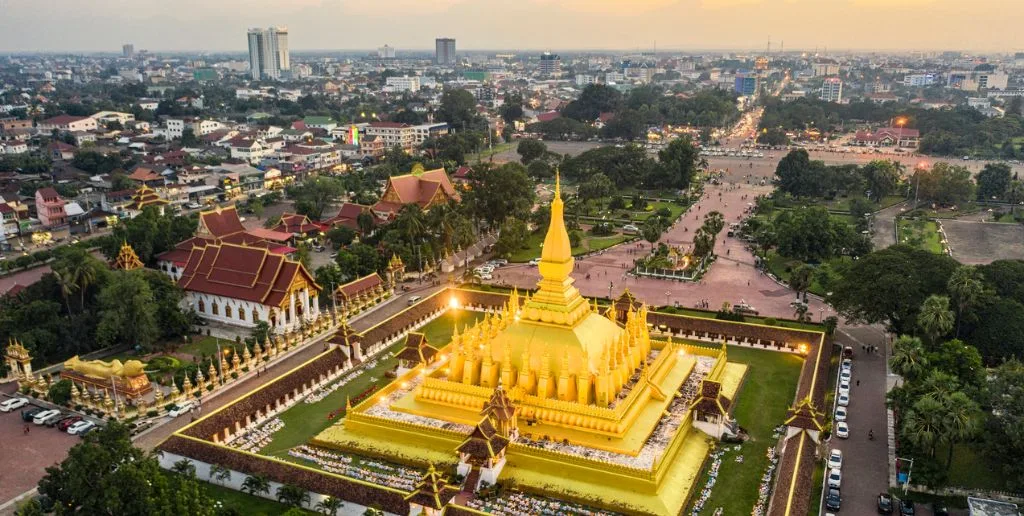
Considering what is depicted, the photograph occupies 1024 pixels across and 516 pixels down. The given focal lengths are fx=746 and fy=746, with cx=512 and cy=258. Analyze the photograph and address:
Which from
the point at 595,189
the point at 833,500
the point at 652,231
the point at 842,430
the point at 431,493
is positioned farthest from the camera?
the point at 595,189

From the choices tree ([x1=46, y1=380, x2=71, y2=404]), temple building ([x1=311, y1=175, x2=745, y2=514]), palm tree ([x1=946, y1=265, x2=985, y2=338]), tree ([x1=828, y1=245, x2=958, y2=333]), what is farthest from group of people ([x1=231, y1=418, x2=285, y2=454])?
palm tree ([x1=946, y1=265, x2=985, y2=338])

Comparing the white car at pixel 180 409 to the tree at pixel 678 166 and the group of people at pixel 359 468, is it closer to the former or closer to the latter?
the group of people at pixel 359 468

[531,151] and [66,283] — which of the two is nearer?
[66,283]

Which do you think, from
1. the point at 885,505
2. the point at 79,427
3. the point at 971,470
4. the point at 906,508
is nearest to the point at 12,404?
the point at 79,427

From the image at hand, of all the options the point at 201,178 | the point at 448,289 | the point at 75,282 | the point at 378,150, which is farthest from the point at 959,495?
the point at 378,150

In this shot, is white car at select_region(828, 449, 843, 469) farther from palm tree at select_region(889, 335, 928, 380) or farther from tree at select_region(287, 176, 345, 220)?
tree at select_region(287, 176, 345, 220)

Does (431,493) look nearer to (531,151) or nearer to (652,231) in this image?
(652,231)

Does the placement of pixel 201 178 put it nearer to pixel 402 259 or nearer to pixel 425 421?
pixel 402 259

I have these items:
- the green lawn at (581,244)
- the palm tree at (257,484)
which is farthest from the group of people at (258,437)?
the green lawn at (581,244)
